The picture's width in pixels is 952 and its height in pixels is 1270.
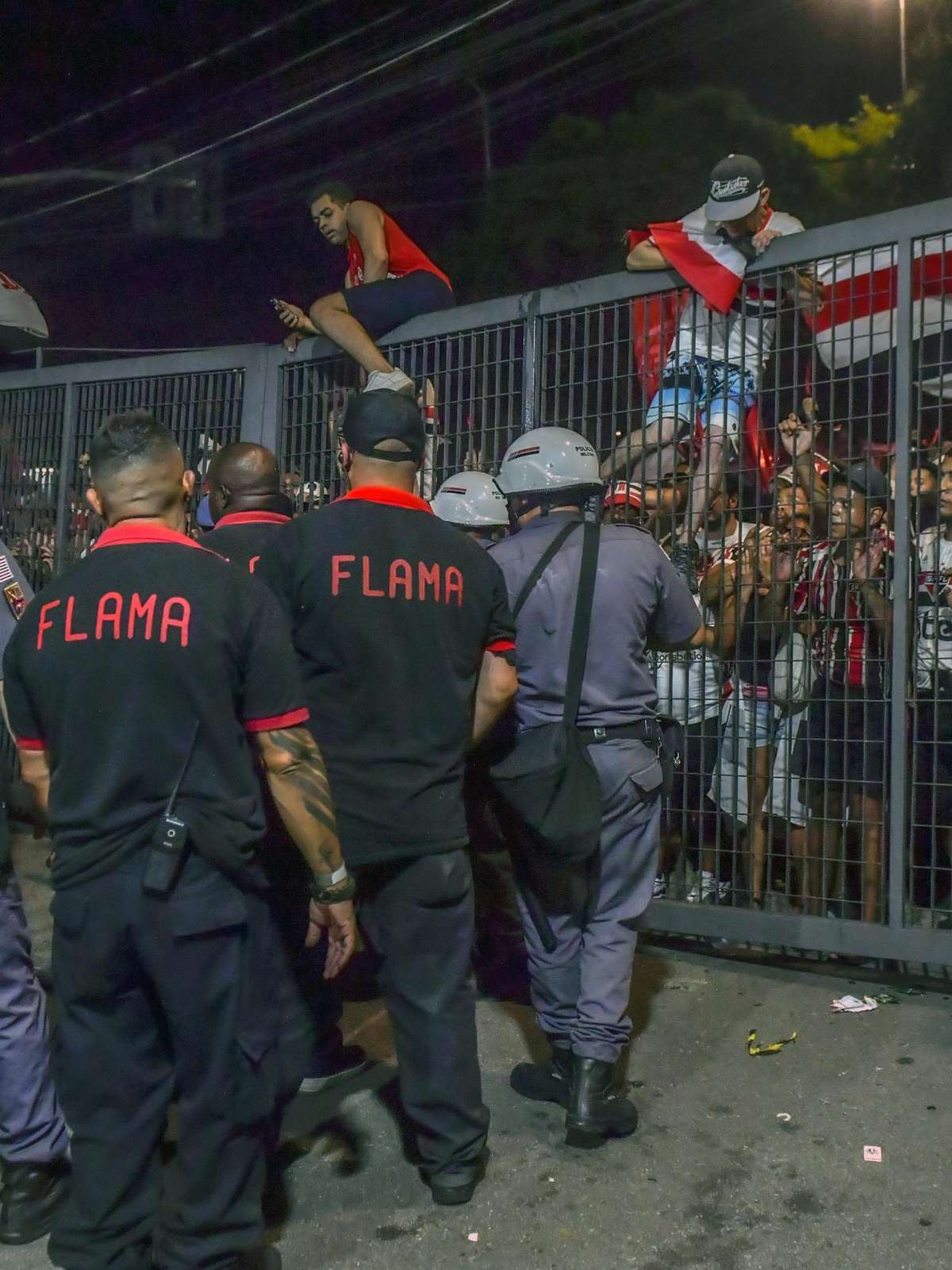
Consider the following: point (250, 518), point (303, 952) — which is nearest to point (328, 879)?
point (303, 952)

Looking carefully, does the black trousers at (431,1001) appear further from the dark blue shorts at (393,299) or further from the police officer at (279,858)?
the dark blue shorts at (393,299)

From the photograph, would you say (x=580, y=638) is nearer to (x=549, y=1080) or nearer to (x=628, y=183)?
(x=549, y=1080)

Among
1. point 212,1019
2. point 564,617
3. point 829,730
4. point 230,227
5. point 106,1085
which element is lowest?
point 106,1085

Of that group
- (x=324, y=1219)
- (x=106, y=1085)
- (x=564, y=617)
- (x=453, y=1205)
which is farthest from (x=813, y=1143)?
(x=106, y=1085)

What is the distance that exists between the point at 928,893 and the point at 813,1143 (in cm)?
157

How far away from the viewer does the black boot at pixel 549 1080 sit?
379 centimetres

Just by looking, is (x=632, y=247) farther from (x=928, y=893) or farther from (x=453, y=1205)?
(x=453, y=1205)

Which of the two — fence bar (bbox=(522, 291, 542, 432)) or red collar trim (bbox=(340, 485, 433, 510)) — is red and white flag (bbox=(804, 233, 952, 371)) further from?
red collar trim (bbox=(340, 485, 433, 510))

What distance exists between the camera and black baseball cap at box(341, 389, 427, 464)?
335 centimetres

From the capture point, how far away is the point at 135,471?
2695 mm

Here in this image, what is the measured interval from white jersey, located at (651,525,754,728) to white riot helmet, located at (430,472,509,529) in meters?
1.01

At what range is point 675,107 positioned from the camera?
80.0 ft

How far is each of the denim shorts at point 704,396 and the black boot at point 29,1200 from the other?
3.63 metres

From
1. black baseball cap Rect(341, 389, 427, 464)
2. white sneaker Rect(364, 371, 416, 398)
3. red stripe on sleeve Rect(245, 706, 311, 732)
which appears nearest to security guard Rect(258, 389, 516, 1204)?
black baseball cap Rect(341, 389, 427, 464)
